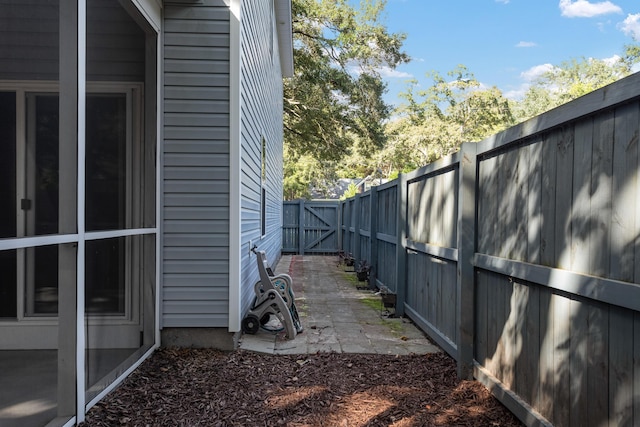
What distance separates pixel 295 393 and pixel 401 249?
9.85 ft

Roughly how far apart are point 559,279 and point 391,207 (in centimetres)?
456

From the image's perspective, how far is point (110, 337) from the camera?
347cm

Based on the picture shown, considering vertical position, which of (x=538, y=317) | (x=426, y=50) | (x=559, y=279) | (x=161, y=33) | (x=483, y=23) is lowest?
(x=538, y=317)

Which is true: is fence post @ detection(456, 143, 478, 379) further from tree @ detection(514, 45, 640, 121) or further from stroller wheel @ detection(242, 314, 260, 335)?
tree @ detection(514, 45, 640, 121)

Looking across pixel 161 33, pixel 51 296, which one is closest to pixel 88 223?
pixel 51 296

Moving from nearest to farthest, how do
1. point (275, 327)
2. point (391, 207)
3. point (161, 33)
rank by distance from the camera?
point (161, 33), point (275, 327), point (391, 207)

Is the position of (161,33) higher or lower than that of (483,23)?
lower

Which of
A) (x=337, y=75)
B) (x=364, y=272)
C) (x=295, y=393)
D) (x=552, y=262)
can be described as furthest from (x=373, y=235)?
(x=337, y=75)

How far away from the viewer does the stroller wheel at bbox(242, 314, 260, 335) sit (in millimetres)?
4840

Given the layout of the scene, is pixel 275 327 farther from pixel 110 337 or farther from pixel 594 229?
pixel 594 229

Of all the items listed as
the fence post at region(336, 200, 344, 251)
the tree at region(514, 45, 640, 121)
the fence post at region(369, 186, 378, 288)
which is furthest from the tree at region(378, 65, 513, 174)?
the fence post at region(369, 186, 378, 288)

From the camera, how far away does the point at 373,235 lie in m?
8.22

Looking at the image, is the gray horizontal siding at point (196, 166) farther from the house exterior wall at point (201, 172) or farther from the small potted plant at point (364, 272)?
the small potted plant at point (364, 272)

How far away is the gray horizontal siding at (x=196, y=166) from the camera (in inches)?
169
